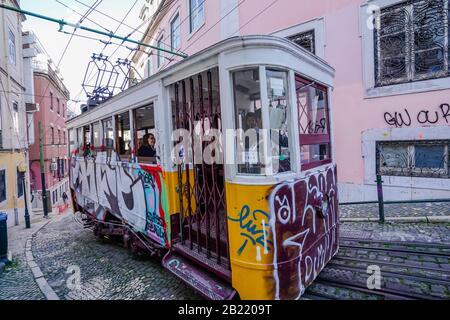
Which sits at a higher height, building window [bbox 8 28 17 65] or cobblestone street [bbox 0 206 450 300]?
building window [bbox 8 28 17 65]

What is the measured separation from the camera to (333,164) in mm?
4148

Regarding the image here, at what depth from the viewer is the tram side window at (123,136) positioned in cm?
516

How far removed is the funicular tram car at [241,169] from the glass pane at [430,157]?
4173 millimetres

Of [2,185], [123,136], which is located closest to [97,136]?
[123,136]

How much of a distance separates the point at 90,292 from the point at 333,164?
4395 millimetres

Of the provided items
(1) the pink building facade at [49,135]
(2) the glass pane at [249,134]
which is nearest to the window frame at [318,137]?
(2) the glass pane at [249,134]

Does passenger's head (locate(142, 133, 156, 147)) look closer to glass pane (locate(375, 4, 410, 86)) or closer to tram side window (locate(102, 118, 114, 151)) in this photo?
tram side window (locate(102, 118, 114, 151))

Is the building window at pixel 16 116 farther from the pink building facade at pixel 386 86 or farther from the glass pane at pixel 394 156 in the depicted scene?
the glass pane at pixel 394 156

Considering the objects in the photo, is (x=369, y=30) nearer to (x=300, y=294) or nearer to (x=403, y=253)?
(x=403, y=253)

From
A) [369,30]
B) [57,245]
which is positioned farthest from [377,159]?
[57,245]

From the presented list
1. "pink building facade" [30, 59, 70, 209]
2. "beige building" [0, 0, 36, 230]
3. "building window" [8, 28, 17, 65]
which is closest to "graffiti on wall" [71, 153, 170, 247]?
"beige building" [0, 0, 36, 230]

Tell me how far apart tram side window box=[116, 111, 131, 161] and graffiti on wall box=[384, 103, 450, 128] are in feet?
21.3

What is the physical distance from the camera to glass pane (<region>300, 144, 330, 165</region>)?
337 centimetres
